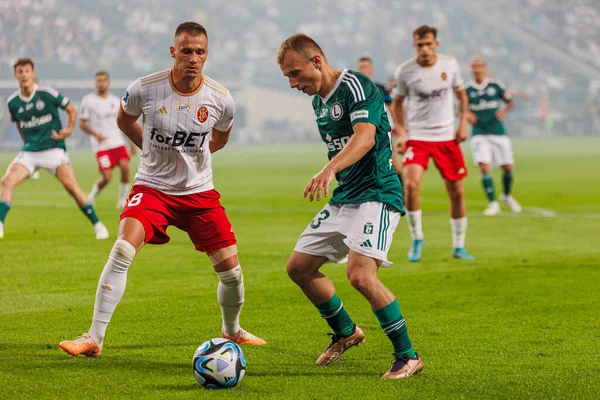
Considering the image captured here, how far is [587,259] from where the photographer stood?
33.0ft

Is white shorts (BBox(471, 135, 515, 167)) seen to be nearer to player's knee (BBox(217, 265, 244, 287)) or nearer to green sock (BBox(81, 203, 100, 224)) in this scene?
green sock (BBox(81, 203, 100, 224))

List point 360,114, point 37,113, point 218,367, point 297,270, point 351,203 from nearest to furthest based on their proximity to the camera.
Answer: point 218,367 < point 360,114 < point 351,203 < point 297,270 < point 37,113

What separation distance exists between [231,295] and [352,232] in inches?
44.6

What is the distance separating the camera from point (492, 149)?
1716cm

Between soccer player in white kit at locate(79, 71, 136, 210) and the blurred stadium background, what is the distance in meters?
39.4

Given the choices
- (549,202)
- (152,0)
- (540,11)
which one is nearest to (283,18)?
(152,0)

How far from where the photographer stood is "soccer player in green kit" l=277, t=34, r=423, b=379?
16.6 feet

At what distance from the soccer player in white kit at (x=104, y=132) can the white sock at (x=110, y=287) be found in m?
10.9

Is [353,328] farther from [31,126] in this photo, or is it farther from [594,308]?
[31,126]

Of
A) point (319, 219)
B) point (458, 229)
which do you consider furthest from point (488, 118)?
point (319, 219)

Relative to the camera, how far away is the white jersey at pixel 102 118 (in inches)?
661

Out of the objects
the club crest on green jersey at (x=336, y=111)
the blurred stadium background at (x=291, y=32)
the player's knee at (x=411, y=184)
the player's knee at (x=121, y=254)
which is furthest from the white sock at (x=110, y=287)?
the blurred stadium background at (x=291, y=32)

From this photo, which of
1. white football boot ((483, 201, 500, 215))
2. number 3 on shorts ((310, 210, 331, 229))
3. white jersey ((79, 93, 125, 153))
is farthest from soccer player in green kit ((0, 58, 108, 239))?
number 3 on shorts ((310, 210, 331, 229))

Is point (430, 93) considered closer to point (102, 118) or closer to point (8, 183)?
point (8, 183)
